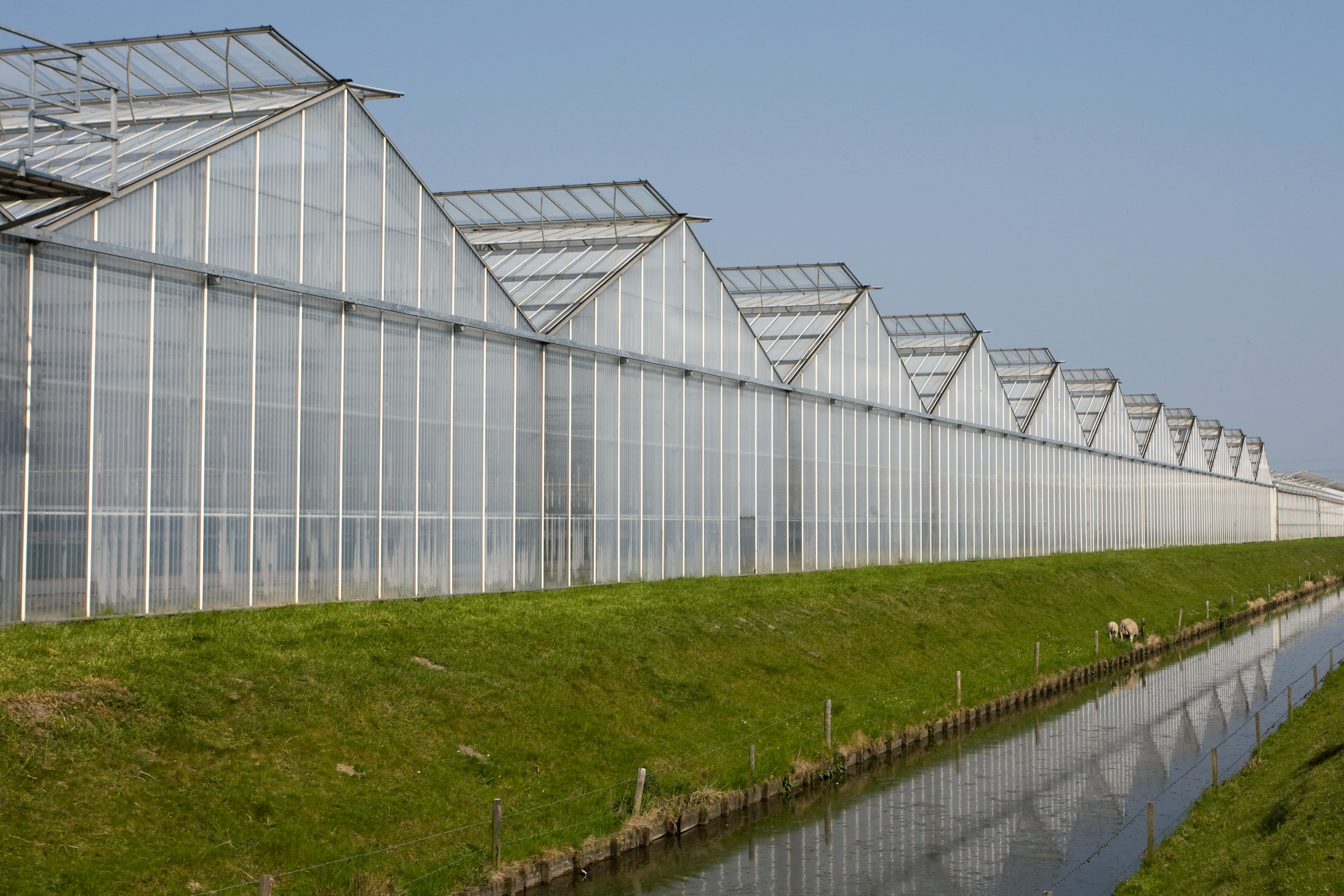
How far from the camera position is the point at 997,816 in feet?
91.0

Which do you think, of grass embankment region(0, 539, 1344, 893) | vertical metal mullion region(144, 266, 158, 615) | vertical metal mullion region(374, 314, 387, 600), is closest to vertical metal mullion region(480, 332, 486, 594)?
grass embankment region(0, 539, 1344, 893)

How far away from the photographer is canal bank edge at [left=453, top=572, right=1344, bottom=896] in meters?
21.0

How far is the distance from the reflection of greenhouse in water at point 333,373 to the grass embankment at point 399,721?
1.83 meters

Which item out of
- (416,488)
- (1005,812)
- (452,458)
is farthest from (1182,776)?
(416,488)

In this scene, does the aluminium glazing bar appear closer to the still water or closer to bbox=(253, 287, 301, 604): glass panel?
bbox=(253, 287, 301, 604): glass panel

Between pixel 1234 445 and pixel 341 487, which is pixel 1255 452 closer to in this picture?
pixel 1234 445

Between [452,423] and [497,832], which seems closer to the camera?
[497,832]

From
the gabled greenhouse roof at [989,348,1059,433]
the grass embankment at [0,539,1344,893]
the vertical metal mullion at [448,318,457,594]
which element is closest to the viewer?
the grass embankment at [0,539,1344,893]

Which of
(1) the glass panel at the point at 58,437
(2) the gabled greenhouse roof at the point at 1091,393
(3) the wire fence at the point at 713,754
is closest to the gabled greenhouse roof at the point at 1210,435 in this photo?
(2) the gabled greenhouse roof at the point at 1091,393

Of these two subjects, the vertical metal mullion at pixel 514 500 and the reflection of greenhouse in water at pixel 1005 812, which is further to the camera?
the vertical metal mullion at pixel 514 500

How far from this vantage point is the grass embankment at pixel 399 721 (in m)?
18.1

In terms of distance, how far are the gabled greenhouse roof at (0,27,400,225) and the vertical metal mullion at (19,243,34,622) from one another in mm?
4987

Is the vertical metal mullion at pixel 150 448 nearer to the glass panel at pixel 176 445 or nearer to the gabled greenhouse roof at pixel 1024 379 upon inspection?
the glass panel at pixel 176 445

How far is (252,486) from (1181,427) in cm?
10483
